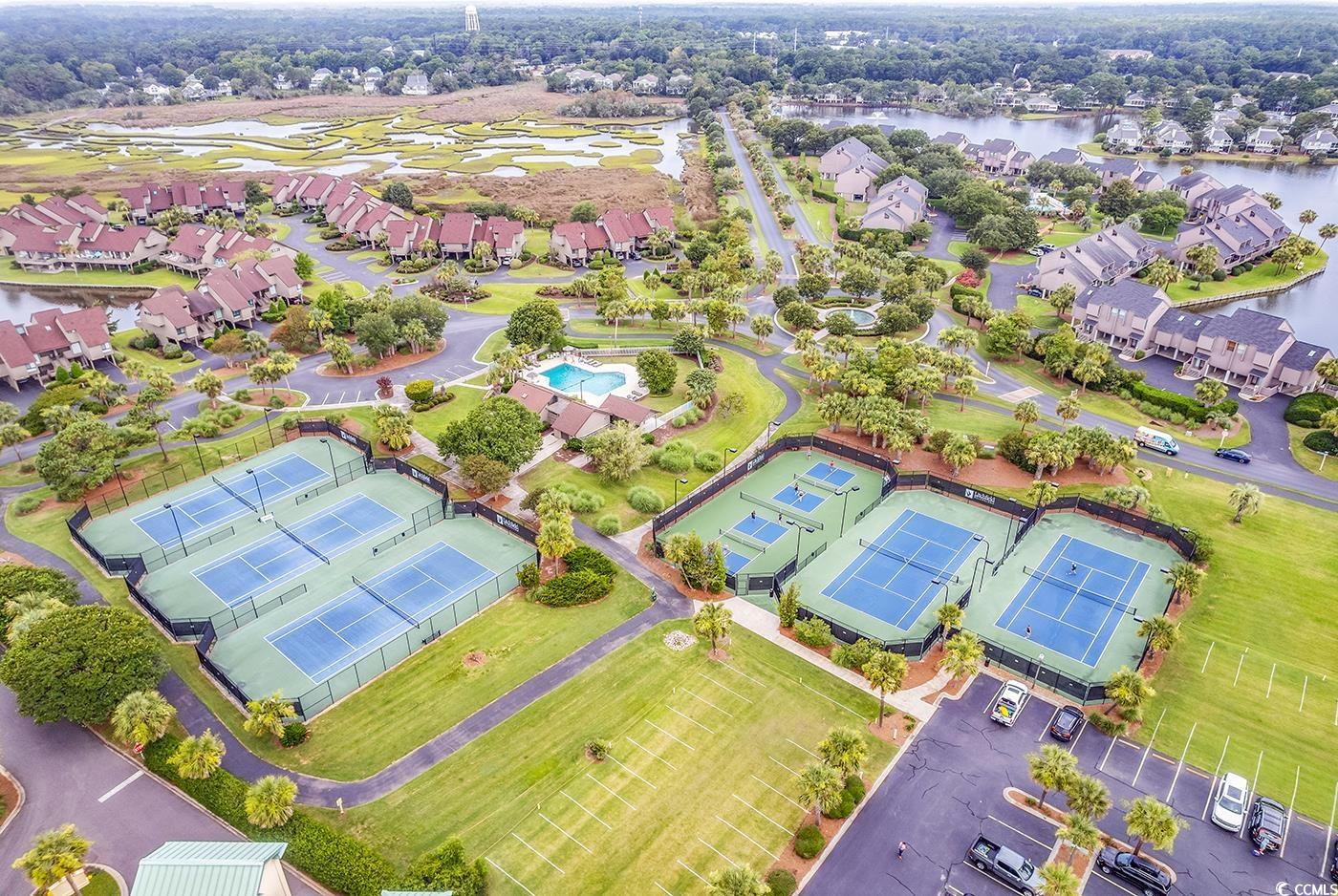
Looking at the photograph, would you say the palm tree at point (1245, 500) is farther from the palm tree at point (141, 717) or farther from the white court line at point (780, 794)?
the palm tree at point (141, 717)

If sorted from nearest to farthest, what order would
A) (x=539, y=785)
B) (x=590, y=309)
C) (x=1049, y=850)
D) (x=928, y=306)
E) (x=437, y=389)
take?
1. (x=1049, y=850)
2. (x=539, y=785)
3. (x=437, y=389)
4. (x=928, y=306)
5. (x=590, y=309)

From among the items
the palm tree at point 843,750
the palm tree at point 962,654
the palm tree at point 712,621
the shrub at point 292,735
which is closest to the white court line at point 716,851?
the palm tree at point 843,750

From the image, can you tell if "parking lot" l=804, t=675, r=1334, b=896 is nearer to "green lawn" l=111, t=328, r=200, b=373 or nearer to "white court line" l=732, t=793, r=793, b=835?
"white court line" l=732, t=793, r=793, b=835

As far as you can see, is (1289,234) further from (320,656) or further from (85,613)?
Answer: (85,613)

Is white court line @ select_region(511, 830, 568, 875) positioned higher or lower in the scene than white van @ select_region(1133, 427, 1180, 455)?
lower

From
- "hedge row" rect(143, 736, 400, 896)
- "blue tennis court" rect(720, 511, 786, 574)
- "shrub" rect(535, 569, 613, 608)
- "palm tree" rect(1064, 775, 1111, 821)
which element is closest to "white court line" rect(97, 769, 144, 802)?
"hedge row" rect(143, 736, 400, 896)

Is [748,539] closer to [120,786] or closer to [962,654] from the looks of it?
[962,654]

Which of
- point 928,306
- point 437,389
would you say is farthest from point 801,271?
Answer: point 437,389
